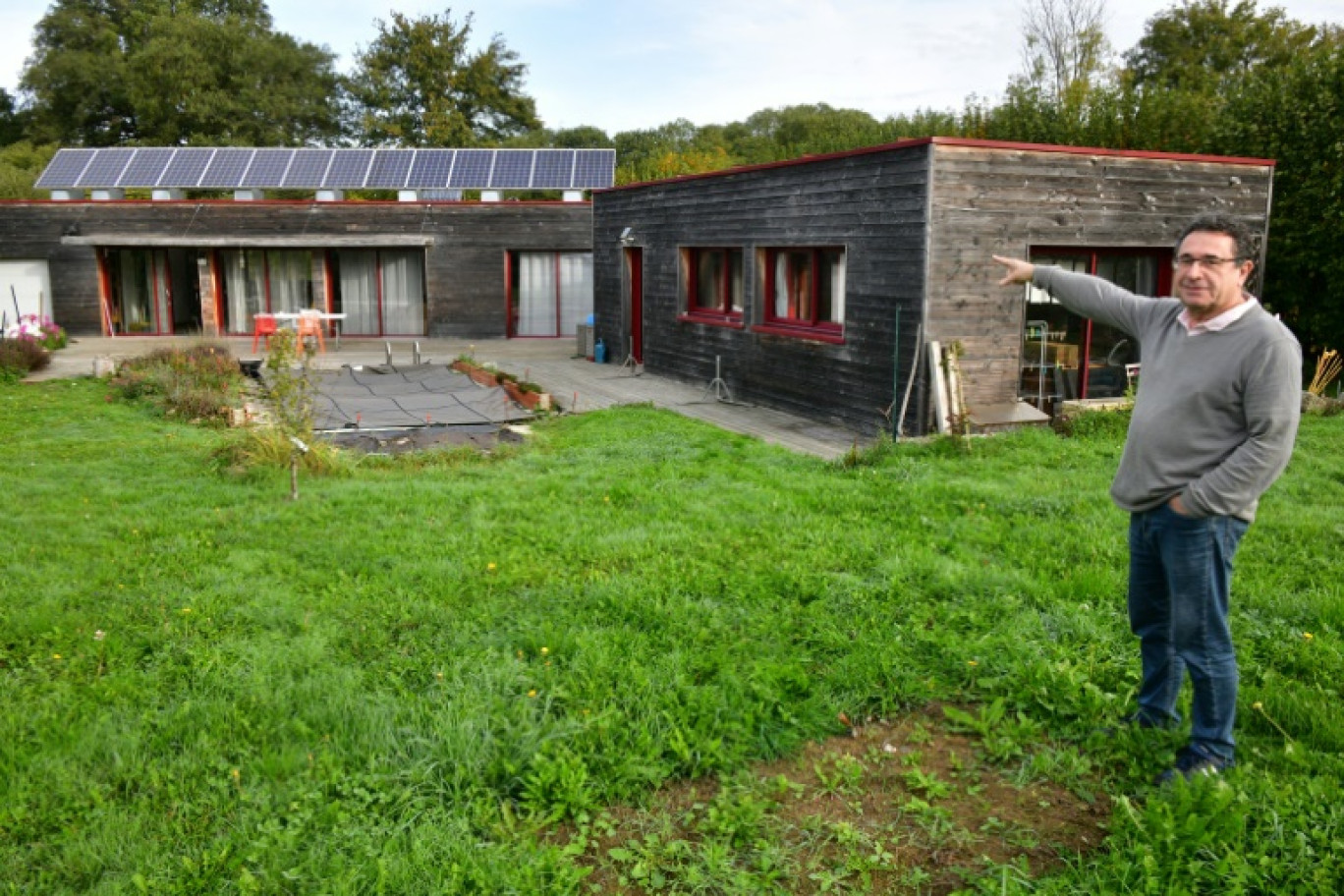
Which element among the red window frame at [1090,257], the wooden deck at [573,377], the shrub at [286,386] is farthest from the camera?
the wooden deck at [573,377]

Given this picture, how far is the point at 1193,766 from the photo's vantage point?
3.49 metres

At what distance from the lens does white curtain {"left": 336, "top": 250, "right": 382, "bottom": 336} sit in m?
25.8

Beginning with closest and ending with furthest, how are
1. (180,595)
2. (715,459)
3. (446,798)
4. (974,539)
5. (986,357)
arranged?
(446,798)
(180,595)
(974,539)
(715,459)
(986,357)

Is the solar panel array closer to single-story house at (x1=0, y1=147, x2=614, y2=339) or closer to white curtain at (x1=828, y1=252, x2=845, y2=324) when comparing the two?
single-story house at (x1=0, y1=147, x2=614, y2=339)

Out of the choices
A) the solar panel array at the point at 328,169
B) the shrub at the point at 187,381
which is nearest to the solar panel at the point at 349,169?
the solar panel array at the point at 328,169

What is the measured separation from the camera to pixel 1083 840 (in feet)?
10.8

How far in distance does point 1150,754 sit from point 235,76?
48812mm

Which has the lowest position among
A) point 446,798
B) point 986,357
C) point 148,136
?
point 446,798

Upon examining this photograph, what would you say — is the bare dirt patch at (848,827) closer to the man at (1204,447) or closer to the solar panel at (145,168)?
the man at (1204,447)

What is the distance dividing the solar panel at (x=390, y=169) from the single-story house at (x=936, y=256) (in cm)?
1356

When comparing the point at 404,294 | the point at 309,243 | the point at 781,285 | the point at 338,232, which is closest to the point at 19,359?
the point at 309,243

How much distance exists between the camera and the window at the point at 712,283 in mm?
14766

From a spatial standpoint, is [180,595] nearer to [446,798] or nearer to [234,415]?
[446,798]

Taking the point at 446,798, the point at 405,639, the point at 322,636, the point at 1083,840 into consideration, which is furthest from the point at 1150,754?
the point at 322,636
